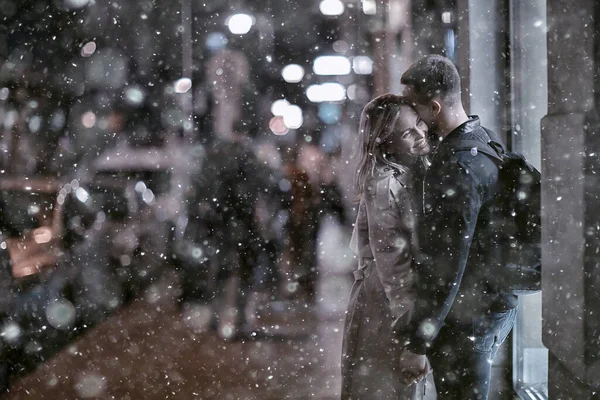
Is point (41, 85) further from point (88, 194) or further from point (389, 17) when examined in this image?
point (389, 17)

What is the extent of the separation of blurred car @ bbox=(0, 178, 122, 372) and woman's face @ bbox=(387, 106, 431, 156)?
299 centimetres

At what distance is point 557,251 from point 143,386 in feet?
9.22

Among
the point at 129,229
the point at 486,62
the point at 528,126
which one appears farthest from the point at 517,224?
the point at 129,229

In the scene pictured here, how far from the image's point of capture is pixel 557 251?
149 centimetres

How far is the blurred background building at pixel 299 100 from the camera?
56.4 inches

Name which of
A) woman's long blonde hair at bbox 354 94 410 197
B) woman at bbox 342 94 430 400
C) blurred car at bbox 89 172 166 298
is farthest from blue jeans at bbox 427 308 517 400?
blurred car at bbox 89 172 166 298

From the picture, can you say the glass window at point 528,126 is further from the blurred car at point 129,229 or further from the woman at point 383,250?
the blurred car at point 129,229

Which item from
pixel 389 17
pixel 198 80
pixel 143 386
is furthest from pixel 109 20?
pixel 143 386

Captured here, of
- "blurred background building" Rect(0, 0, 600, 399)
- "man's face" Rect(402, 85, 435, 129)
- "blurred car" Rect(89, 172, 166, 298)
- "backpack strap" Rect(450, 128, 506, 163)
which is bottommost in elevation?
"blurred car" Rect(89, 172, 166, 298)

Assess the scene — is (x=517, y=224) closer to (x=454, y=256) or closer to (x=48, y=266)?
(x=454, y=256)

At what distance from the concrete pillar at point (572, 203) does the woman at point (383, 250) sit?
467 mm

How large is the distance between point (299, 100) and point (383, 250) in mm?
8159

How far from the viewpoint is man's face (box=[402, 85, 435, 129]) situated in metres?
1.95

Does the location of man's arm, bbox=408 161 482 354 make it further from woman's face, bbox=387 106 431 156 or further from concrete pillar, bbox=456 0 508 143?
concrete pillar, bbox=456 0 508 143
